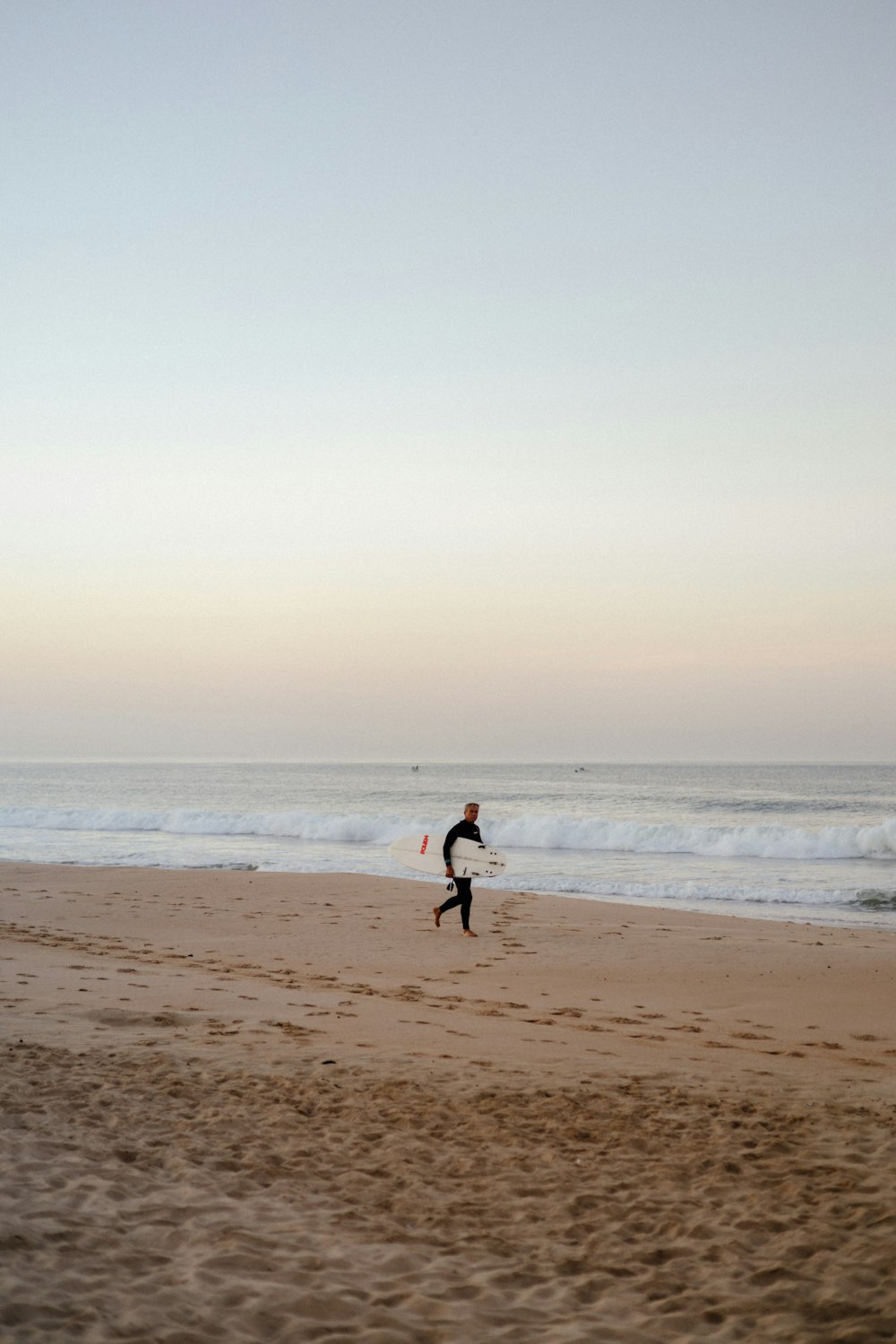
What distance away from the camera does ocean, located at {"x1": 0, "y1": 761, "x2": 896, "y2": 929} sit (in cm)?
2184

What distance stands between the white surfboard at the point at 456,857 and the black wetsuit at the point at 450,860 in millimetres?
196

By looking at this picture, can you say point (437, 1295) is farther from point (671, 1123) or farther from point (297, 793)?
point (297, 793)

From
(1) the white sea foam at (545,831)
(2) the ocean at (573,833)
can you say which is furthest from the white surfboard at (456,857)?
(1) the white sea foam at (545,831)

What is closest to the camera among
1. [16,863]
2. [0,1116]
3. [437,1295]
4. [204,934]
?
[437,1295]

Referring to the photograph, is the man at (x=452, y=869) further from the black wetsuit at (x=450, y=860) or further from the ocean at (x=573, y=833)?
the ocean at (x=573, y=833)

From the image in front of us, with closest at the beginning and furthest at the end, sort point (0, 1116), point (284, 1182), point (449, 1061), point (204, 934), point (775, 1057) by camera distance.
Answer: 1. point (284, 1182)
2. point (0, 1116)
3. point (449, 1061)
4. point (775, 1057)
5. point (204, 934)

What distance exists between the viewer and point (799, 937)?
15078mm

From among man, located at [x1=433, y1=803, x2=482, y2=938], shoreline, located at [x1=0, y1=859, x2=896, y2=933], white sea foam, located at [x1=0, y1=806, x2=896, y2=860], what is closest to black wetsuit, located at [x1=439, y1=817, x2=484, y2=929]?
man, located at [x1=433, y1=803, x2=482, y2=938]

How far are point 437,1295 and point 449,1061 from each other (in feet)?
11.8

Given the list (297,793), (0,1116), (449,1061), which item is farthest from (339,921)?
(297,793)

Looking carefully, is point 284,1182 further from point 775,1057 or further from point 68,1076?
point 775,1057

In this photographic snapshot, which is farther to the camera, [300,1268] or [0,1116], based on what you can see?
[0,1116]

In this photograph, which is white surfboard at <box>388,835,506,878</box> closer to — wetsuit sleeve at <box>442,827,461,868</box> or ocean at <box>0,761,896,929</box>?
wetsuit sleeve at <box>442,827,461,868</box>

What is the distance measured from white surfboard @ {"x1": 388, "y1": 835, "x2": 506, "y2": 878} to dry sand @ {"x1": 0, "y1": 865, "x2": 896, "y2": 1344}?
12.0 feet
